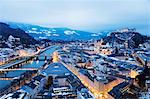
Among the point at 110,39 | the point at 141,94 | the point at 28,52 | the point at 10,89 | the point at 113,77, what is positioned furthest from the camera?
the point at 110,39

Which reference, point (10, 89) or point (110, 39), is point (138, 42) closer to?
point (110, 39)

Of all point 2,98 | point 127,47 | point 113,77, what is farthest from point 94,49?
point 2,98

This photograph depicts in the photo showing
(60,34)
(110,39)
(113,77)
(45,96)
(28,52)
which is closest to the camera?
(45,96)

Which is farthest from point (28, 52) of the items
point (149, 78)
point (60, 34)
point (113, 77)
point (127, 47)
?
point (60, 34)

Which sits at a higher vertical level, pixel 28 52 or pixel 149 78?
pixel 149 78

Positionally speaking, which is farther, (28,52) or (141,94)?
(28,52)

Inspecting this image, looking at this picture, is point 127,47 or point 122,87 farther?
point 127,47

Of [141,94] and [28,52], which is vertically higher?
[141,94]

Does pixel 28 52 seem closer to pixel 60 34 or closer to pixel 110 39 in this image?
pixel 110 39

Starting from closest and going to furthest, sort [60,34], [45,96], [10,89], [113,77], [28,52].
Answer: [45,96]
[10,89]
[113,77]
[28,52]
[60,34]
